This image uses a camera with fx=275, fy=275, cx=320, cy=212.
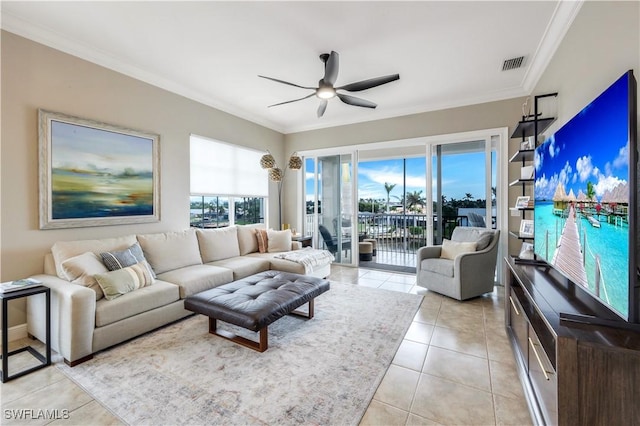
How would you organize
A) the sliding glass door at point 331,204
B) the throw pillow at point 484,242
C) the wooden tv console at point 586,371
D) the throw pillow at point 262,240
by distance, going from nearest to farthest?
the wooden tv console at point 586,371
the throw pillow at point 484,242
the throw pillow at point 262,240
the sliding glass door at point 331,204

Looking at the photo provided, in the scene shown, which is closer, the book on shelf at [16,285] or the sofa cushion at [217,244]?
the book on shelf at [16,285]

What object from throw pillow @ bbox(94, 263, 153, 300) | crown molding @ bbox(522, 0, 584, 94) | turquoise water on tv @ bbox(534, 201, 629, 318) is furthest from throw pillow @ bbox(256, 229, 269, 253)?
crown molding @ bbox(522, 0, 584, 94)

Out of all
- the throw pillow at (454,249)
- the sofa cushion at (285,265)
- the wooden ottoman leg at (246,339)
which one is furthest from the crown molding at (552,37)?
the sofa cushion at (285,265)

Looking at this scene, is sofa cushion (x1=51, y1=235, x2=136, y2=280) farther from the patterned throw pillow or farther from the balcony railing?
the balcony railing

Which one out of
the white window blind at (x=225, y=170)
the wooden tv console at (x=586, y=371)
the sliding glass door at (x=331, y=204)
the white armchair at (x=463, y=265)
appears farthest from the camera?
the sliding glass door at (x=331, y=204)

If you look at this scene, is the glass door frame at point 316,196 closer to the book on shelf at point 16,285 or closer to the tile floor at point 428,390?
the tile floor at point 428,390

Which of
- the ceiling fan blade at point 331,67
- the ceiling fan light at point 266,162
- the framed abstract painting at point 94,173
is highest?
the ceiling fan blade at point 331,67

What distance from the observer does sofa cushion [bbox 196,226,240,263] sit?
3752 mm

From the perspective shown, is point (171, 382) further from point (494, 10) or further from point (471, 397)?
point (494, 10)

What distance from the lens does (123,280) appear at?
95.8 inches

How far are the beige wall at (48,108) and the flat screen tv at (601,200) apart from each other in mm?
4077

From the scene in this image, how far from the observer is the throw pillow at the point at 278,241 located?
446 centimetres

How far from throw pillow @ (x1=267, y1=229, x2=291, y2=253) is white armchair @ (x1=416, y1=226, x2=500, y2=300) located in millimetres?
2056

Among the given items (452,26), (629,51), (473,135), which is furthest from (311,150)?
(629,51)
